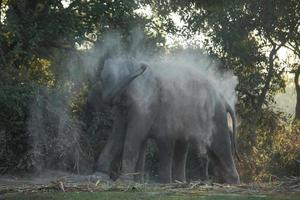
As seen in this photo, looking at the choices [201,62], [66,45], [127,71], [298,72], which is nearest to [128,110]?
[127,71]

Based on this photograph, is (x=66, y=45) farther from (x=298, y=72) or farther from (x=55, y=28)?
(x=298, y=72)

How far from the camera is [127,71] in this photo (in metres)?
12.5

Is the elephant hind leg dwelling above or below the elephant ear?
below

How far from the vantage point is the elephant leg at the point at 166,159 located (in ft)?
42.5

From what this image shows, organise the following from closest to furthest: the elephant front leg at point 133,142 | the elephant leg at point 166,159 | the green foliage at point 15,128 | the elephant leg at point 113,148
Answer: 1. the elephant front leg at point 133,142
2. the elephant leg at point 113,148
3. the green foliage at point 15,128
4. the elephant leg at point 166,159

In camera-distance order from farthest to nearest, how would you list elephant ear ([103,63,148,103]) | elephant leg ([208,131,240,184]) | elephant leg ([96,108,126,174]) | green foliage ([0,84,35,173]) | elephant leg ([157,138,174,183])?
elephant leg ([208,131,240,184]), elephant leg ([157,138,174,183]), green foliage ([0,84,35,173]), elephant leg ([96,108,126,174]), elephant ear ([103,63,148,103])

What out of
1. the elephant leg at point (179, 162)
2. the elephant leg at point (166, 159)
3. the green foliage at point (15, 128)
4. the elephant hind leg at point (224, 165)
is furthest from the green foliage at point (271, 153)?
the green foliage at point (15, 128)

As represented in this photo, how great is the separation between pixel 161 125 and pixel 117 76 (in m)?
1.17

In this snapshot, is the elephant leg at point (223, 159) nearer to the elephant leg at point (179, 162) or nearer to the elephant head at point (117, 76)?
the elephant leg at point (179, 162)

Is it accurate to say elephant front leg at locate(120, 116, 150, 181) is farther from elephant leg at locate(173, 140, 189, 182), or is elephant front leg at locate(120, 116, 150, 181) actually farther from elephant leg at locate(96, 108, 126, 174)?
elephant leg at locate(173, 140, 189, 182)

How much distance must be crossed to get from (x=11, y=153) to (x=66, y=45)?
291 centimetres

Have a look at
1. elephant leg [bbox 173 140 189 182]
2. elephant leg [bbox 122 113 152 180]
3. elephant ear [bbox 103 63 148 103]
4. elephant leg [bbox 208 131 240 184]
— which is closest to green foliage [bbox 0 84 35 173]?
elephant ear [bbox 103 63 148 103]

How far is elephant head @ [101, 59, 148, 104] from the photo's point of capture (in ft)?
40.5

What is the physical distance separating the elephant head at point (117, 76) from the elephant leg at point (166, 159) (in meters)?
1.34
